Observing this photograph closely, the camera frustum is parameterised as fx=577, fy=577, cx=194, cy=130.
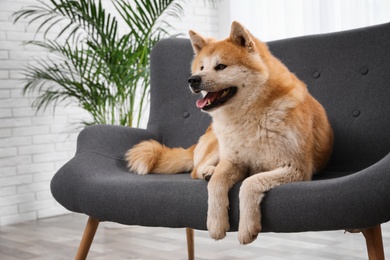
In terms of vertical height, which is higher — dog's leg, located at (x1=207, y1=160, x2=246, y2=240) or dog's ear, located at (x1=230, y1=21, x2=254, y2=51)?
dog's ear, located at (x1=230, y1=21, x2=254, y2=51)

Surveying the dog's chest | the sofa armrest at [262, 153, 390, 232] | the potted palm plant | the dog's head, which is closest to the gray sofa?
the sofa armrest at [262, 153, 390, 232]

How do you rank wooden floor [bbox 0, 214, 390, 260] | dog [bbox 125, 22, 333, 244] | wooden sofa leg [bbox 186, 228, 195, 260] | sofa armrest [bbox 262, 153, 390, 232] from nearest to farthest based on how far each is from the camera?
sofa armrest [bbox 262, 153, 390, 232] < dog [bbox 125, 22, 333, 244] < wooden sofa leg [bbox 186, 228, 195, 260] < wooden floor [bbox 0, 214, 390, 260]

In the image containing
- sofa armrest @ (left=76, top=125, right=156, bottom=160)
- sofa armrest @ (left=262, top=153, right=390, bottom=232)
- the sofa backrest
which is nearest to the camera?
sofa armrest @ (left=262, top=153, right=390, bottom=232)

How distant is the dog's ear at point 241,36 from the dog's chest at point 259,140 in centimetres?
22

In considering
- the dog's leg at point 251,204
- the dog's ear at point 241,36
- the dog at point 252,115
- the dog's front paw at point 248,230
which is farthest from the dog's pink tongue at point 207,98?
the dog's front paw at point 248,230

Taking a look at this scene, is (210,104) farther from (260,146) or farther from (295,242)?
(295,242)

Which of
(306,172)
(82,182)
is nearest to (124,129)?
(82,182)

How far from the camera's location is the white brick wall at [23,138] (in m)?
3.99

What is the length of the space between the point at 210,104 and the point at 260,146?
19cm

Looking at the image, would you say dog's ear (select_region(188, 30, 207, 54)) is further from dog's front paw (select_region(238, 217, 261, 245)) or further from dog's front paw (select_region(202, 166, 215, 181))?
dog's front paw (select_region(238, 217, 261, 245))

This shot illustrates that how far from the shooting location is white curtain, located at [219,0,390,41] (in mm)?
3979

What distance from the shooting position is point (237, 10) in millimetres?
4977

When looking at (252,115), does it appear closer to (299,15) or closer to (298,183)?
(298,183)

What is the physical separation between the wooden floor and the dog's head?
4.03 ft
